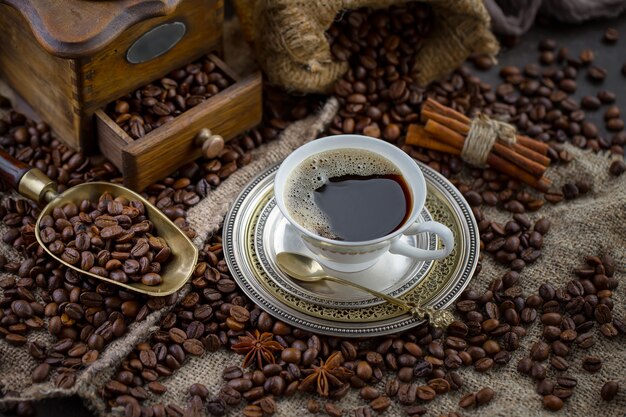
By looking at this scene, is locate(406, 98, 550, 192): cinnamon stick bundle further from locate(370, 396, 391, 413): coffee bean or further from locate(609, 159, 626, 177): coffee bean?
locate(370, 396, 391, 413): coffee bean

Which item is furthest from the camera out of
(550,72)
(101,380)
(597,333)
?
(550,72)

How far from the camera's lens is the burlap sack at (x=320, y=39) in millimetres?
2369

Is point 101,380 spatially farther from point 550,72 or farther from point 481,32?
point 550,72

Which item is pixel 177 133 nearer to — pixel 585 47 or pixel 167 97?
pixel 167 97

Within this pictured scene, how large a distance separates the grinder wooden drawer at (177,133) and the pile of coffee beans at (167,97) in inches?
1.1

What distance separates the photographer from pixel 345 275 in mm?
2062

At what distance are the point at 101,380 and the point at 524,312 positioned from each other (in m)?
1.07

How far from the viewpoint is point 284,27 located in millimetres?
2396

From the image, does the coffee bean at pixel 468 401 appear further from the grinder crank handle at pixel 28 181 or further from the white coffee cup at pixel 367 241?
the grinder crank handle at pixel 28 181

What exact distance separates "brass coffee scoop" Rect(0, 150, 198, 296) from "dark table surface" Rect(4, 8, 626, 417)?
4.17ft

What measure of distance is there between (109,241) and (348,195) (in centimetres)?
60

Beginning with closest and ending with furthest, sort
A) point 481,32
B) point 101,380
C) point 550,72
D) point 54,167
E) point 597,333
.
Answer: point 101,380 → point 597,333 → point 54,167 → point 481,32 → point 550,72

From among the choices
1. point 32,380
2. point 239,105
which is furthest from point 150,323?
point 239,105

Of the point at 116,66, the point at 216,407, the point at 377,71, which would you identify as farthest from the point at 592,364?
the point at 116,66
